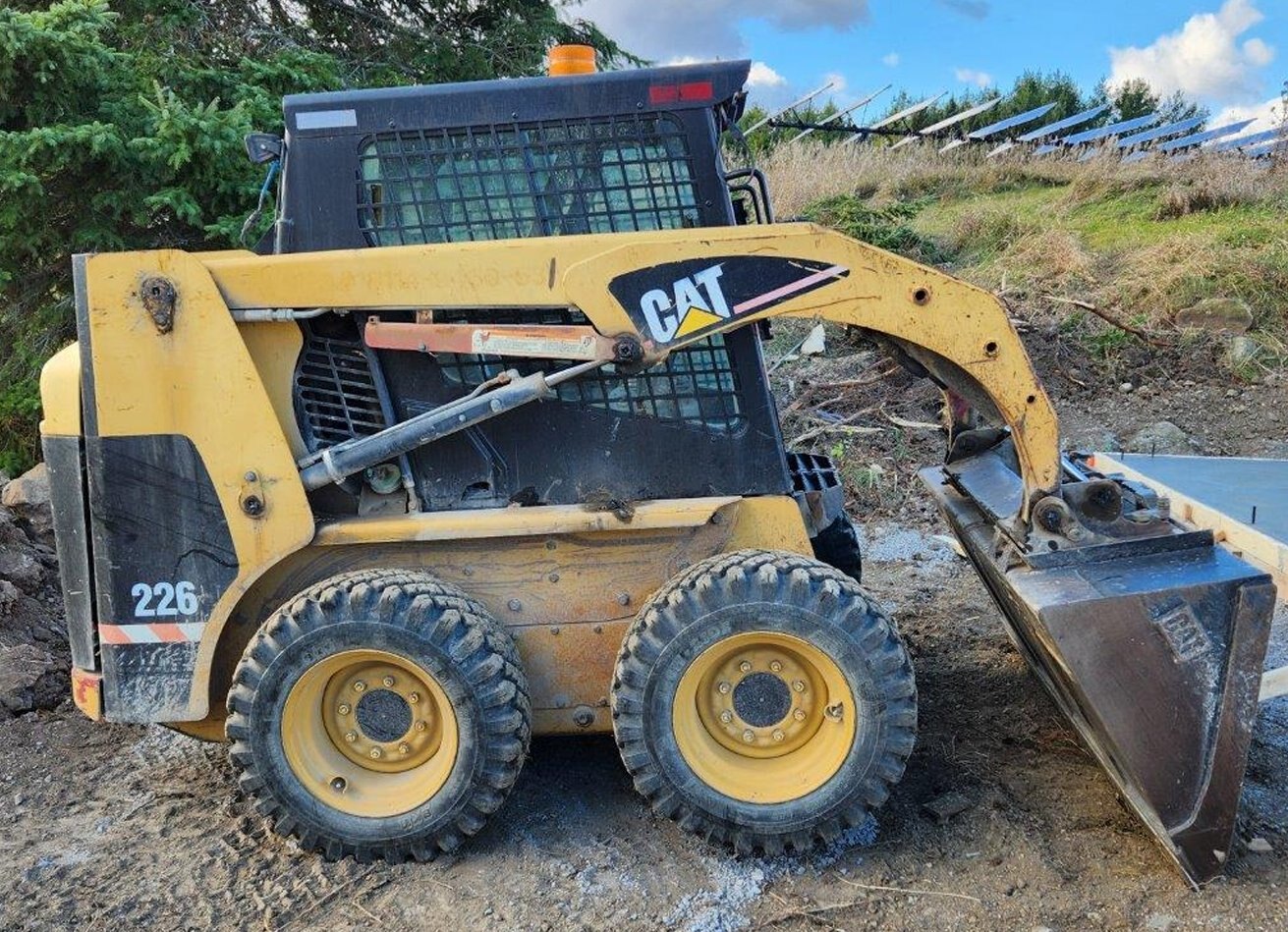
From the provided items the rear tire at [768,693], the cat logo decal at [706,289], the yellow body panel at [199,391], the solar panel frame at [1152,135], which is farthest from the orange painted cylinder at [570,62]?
the solar panel frame at [1152,135]

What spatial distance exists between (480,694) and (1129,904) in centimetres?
196

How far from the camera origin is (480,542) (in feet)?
11.9

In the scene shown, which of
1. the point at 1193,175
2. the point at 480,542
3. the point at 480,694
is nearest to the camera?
the point at 480,694

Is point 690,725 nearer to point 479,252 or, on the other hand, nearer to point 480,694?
point 480,694

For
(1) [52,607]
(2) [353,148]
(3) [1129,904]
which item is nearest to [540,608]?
(2) [353,148]

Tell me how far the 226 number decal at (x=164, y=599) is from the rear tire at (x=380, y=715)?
318mm

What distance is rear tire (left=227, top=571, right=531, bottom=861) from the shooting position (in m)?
3.38

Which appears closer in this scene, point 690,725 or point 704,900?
point 704,900

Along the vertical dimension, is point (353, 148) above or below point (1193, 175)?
below

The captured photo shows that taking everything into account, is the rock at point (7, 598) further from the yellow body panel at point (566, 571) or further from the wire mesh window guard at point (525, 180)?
the wire mesh window guard at point (525, 180)

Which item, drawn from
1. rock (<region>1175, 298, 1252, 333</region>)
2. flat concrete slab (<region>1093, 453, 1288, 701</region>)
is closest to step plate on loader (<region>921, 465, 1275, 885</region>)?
flat concrete slab (<region>1093, 453, 1288, 701</region>)

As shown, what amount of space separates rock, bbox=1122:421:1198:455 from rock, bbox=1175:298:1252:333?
5.05ft

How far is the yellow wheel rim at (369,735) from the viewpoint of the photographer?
347cm

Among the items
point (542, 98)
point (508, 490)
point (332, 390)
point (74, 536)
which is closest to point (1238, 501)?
point (508, 490)
